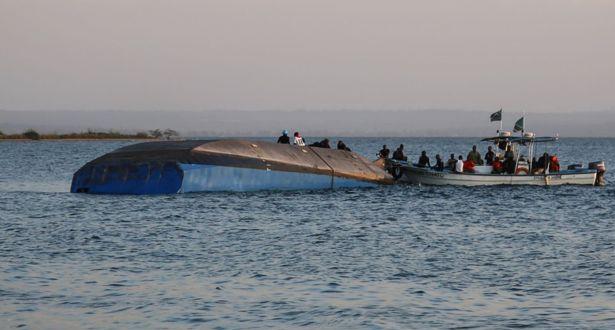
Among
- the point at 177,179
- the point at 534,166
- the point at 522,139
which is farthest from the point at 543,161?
the point at 177,179

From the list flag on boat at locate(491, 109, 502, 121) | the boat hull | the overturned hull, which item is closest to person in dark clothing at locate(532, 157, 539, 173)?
the boat hull

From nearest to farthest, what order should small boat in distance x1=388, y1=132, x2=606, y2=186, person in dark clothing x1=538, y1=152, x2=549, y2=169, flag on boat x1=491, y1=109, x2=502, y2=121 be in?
small boat in distance x1=388, y1=132, x2=606, y2=186 → person in dark clothing x1=538, y1=152, x2=549, y2=169 → flag on boat x1=491, y1=109, x2=502, y2=121

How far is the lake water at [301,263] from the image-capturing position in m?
17.4

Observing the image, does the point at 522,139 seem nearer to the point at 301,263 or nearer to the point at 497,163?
the point at 497,163

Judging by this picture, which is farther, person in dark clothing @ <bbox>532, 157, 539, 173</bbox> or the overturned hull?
person in dark clothing @ <bbox>532, 157, 539, 173</bbox>

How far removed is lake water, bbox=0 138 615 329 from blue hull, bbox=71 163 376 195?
1032 millimetres

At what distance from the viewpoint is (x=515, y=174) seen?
50.8 m

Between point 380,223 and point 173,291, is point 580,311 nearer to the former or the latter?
point 173,291

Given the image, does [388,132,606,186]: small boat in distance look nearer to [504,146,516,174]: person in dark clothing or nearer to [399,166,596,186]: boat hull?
[399,166,596,186]: boat hull

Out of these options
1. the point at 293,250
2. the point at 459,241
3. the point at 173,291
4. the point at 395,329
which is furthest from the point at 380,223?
the point at 395,329

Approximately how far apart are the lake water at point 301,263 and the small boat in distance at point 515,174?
6.87m

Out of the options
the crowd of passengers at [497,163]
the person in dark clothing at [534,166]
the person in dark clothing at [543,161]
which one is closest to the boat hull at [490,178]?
the crowd of passengers at [497,163]

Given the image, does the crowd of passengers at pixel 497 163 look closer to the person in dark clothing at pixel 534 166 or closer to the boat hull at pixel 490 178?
the person in dark clothing at pixel 534 166

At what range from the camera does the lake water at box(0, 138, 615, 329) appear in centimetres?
1741
